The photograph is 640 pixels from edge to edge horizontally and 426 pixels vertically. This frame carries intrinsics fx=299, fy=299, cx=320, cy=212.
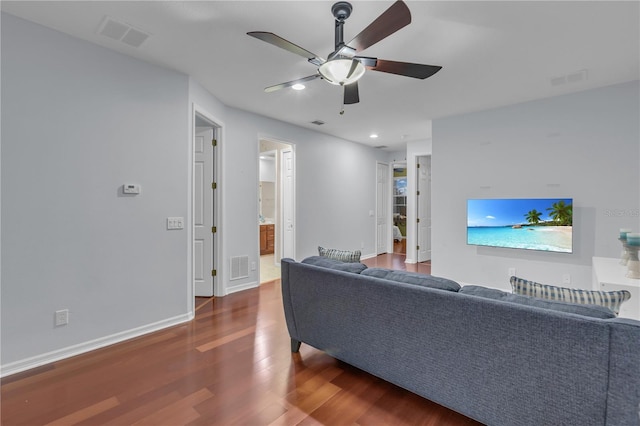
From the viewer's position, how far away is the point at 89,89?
2656mm

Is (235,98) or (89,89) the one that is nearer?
(89,89)

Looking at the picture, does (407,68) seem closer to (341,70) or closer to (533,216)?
(341,70)

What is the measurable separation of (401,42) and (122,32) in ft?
7.66

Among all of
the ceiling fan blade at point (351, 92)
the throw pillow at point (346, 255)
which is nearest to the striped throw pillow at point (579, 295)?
the throw pillow at point (346, 255)

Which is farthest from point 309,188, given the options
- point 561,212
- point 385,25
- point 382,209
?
point 385,25

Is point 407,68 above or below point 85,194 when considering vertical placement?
above

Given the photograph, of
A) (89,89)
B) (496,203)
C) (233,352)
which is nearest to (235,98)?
(89,89)

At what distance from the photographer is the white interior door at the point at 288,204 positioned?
547 cm

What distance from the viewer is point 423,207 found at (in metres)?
6.77

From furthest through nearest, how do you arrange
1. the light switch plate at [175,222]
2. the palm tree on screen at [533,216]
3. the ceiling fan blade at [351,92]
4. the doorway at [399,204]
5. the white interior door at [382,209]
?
the doorway at [399,204]
the white interior door at [382,209]
the palm tree on screen at [533,216]
the light switch plate at [175,222]
the ceiling fan blade at [351,92]

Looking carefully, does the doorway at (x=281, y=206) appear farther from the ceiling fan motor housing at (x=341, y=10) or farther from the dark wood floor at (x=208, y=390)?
the ceiling fan motor housing at (x=341, y=10)

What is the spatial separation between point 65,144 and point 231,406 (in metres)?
2.49

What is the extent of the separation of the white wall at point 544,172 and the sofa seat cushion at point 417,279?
10.2 ft

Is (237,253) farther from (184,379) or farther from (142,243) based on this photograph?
(184,379)
